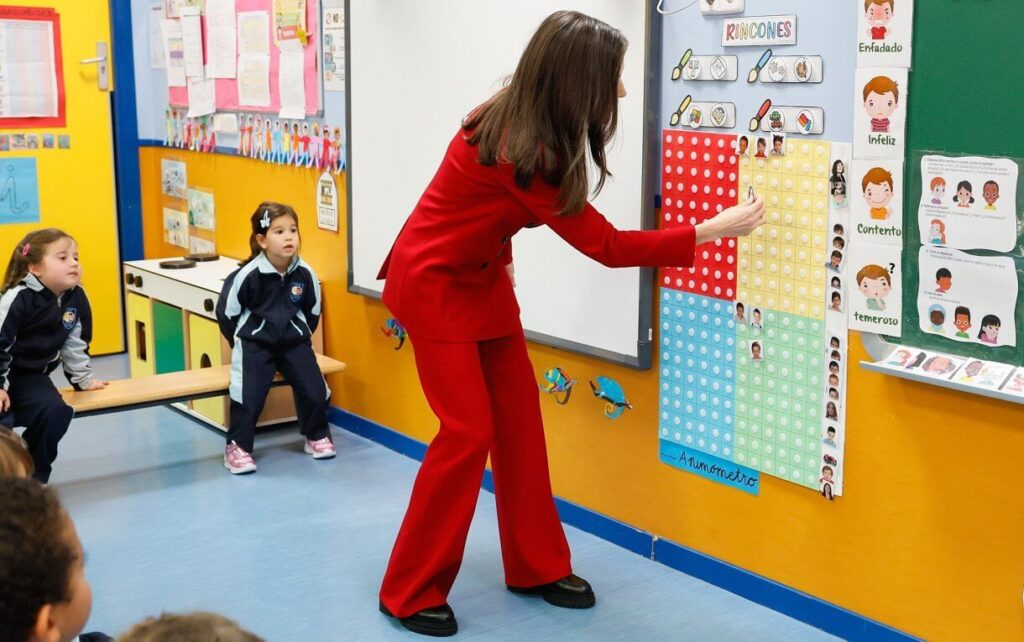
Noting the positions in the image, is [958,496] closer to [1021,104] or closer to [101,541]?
[1021,104]

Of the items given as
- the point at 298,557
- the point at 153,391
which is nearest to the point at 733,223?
the point at 298,557

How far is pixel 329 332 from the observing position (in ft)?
14.7

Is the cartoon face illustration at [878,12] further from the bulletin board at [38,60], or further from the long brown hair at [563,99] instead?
the bulletin board at [38,60]

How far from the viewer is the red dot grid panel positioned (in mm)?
2816

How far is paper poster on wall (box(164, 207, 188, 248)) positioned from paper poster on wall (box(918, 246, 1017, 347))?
3706mm

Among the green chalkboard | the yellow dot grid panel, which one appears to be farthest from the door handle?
the green chalkboard

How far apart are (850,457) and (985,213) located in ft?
2.09

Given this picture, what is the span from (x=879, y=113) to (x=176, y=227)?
12.2 ft

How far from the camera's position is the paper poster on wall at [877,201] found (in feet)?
8.04

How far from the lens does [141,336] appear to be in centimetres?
492

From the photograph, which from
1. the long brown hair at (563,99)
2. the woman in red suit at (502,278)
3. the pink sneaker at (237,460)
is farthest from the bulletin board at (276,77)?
the long brown hair at (563,99)

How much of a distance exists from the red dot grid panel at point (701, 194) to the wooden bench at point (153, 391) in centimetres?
166

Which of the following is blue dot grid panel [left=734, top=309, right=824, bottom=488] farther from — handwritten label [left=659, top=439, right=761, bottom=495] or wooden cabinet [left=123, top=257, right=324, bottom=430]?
wooden cabinet [left=123, top=257, right=324, bottom=430]

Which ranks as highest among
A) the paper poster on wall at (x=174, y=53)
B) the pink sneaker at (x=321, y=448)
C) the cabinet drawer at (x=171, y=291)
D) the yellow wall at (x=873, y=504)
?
the paper poster on wall at (x=174, y=53)
